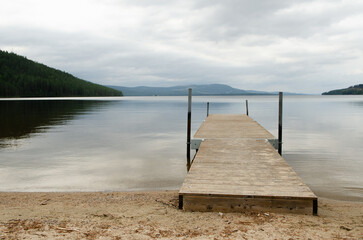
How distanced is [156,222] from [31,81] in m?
160

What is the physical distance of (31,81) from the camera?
14612cm

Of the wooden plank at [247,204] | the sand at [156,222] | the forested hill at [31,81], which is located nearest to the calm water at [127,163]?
the sand at [156,222]

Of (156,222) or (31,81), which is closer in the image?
(156,222)

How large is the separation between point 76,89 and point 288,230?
169443 mm

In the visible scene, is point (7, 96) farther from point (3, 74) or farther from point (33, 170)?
point (33, 170)

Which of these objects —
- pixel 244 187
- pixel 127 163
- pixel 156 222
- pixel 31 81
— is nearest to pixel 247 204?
pixel 244 187

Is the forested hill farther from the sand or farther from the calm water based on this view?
the sand

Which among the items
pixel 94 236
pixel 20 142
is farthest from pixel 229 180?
pixel 20 142

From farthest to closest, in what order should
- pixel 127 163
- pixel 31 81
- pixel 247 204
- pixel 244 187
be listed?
pixel 31 81, pixel 127 163, pixel 244 187, pixel 247 204

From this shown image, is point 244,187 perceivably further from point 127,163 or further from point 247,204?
point 127,163

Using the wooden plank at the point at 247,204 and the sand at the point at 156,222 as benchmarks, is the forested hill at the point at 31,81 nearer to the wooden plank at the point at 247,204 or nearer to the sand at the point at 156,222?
the sand at the point at 156,222

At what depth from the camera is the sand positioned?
4742 mm

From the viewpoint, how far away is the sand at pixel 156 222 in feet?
15.6

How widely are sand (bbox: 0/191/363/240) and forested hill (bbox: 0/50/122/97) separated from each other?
14549cm
